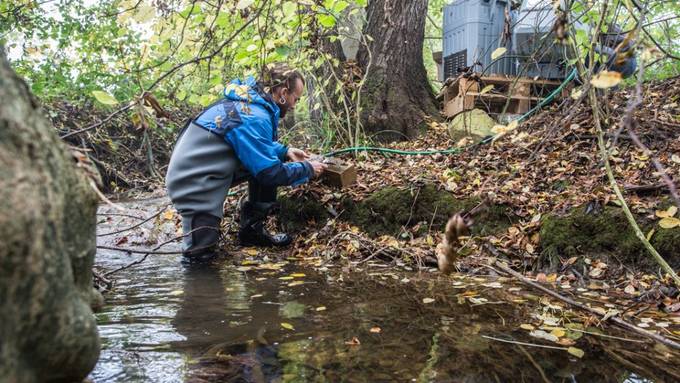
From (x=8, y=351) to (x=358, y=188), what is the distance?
11.9 feet

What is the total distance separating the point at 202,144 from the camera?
149 inches

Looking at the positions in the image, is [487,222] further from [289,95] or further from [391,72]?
[391,72]

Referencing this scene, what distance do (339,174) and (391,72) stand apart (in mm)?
2154

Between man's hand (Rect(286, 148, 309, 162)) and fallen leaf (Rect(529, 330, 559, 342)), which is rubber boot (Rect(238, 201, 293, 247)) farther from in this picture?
fallen leaf (Rect(529, 330, 559, 342))

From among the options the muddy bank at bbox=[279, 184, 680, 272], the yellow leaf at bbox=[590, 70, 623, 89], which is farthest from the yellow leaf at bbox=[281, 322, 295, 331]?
the yellow leaf at bbox=[590, 70, 623, 89]

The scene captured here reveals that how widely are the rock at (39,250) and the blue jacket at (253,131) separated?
2.53 metres

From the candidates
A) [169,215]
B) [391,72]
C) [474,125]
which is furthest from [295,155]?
[391,72]

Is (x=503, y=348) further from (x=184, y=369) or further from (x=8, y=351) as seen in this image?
(x=8, y=351)

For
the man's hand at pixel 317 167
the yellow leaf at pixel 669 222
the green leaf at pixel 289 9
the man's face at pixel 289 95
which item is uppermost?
the green leaf at pixel 289 9

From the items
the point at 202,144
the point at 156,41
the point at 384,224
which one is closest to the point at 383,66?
the point at 384,224

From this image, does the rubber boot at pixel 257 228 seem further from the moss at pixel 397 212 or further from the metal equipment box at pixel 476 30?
the metal equipment box at pixel 476 30

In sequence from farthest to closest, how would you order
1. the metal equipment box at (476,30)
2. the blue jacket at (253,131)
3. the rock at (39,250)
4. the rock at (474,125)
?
the metal equipment box at (476,30)
the rock at (474,125)
the blue jacket at (253,131)
the rock at (39,250)

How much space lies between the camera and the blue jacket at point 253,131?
12.1 feet

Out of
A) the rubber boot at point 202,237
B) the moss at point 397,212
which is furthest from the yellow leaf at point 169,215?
the moss at point 397,212
